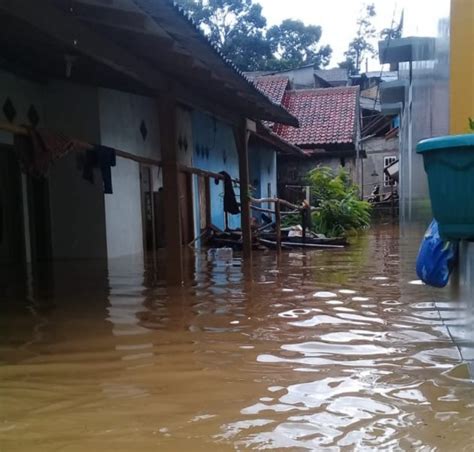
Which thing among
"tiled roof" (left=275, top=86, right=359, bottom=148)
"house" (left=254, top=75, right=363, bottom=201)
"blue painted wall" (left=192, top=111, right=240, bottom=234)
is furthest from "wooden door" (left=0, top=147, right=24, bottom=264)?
"tiled roof" (left=275, top=86, right=359, bottom=148)

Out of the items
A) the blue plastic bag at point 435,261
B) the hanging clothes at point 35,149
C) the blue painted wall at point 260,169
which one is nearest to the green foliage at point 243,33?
the blue painted wall at point 260,169

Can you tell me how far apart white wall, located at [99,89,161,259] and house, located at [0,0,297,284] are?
22mm

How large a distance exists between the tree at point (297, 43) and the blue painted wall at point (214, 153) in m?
24.8

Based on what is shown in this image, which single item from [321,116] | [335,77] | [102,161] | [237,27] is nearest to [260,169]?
[321,116]

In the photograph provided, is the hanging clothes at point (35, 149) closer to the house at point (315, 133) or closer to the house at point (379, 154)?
the house at point (315, 133)

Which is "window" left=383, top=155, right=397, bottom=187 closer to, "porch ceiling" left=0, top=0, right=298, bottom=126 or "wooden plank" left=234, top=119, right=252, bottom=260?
"wooden plank" left=234, top=119, right=252, bottom=260

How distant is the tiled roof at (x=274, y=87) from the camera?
23.4 metres

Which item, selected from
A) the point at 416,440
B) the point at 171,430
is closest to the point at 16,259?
the point at 171,430

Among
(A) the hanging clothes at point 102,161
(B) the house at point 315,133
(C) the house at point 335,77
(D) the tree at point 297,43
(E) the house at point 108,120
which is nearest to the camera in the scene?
(E) the house at point 108,120

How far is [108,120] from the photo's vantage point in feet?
34.0

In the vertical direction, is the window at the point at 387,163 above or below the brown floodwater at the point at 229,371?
above

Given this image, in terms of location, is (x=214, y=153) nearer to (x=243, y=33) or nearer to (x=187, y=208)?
(x=187, y=208)

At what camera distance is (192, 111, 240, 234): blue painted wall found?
48.8 feet

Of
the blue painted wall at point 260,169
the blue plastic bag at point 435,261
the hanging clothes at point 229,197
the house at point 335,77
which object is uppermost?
the house at point 335,77
